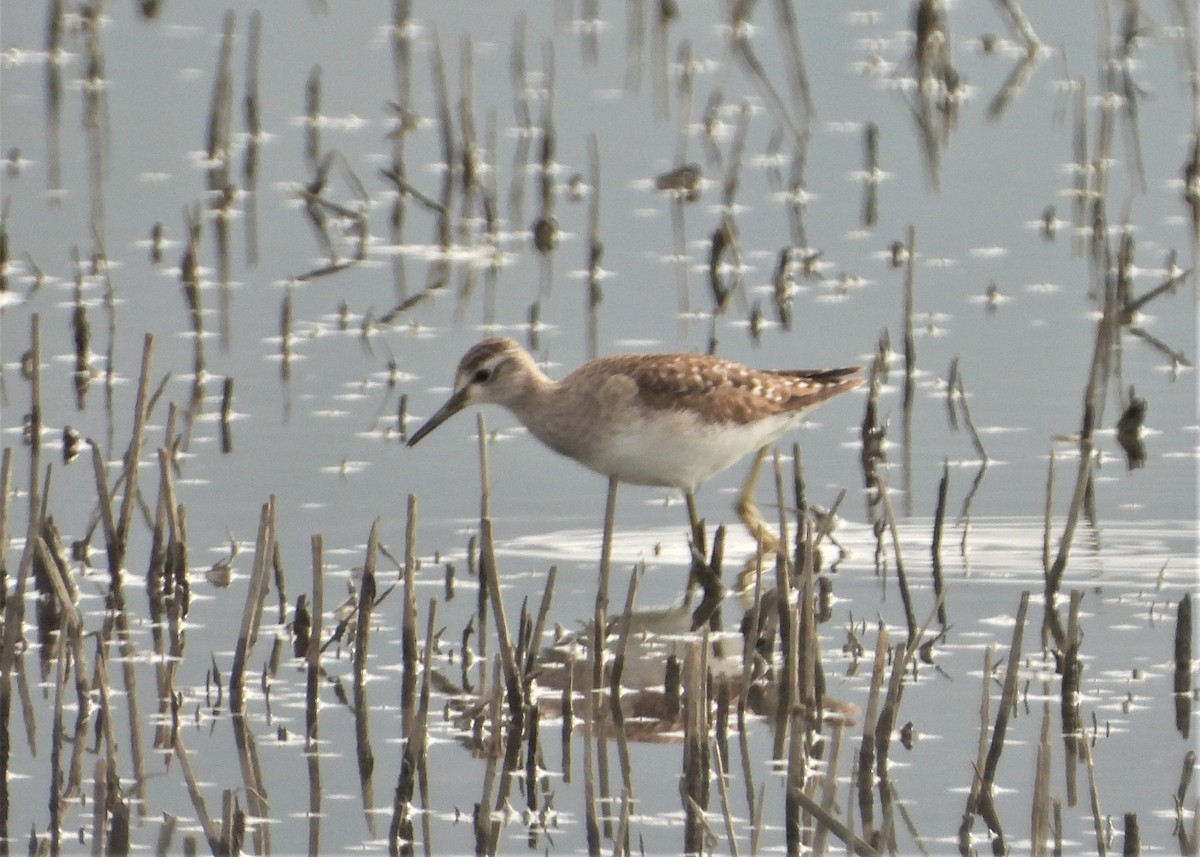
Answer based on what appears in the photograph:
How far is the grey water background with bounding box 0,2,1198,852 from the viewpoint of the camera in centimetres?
883

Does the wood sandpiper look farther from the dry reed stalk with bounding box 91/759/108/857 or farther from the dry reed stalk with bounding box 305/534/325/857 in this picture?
the dry reed stalk with bounding box 91/759/108/857

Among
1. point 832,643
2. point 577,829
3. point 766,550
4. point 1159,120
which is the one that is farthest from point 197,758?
point 1159,120

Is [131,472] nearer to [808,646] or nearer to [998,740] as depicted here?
[808,646]

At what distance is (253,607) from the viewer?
7793 millimetres

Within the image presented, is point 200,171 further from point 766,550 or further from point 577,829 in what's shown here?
point 577,829

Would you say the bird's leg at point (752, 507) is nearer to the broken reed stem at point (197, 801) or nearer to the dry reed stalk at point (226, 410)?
the dry reed stalk at point (226, 410)

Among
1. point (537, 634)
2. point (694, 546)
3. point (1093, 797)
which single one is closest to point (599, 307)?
point (694, 546)

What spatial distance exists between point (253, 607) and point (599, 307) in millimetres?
5499

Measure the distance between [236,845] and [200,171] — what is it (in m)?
9.22

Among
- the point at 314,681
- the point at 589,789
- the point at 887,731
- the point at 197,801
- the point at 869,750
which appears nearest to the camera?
the point at 197,801

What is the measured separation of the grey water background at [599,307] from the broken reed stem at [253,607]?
5.8 inches

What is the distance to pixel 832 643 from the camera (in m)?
8.95

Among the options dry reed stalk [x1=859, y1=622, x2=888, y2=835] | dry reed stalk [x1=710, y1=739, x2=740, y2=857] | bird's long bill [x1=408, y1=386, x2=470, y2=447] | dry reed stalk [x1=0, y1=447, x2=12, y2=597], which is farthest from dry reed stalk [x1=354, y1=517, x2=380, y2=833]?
bird's long bill [x1=408, y1=386, x2=470, y2=447]

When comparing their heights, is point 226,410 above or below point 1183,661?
above
